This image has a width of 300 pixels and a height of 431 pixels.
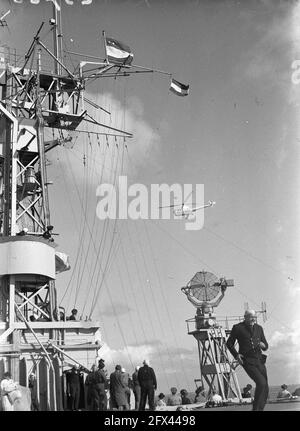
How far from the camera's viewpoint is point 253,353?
8266 mm

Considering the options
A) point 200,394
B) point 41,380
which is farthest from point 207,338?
point 41,380

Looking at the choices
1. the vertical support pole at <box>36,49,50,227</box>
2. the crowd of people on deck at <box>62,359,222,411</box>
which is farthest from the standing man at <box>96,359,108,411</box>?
the vertical support pole at <box>36,49,50,227</box>

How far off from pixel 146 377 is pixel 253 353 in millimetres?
3425

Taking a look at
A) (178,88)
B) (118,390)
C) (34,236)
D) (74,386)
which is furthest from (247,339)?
(178,88)

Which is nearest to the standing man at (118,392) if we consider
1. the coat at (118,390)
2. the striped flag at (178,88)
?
the coat at (118,390)

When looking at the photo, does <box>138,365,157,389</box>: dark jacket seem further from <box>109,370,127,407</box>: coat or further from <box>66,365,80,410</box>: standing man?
<box>66,365,80,410</box>: standing man

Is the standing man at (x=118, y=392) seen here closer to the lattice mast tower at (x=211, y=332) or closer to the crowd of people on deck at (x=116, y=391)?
the crowd of people on deck at (x=116, y=391)

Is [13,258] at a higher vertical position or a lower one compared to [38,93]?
lower

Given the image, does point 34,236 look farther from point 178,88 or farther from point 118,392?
point 178,88

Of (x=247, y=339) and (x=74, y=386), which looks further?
(x=74, y=386)

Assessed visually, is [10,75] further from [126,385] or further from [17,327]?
[126,385]

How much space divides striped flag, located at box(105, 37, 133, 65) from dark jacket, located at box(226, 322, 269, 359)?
12.0 m

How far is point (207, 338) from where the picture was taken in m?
23.5
